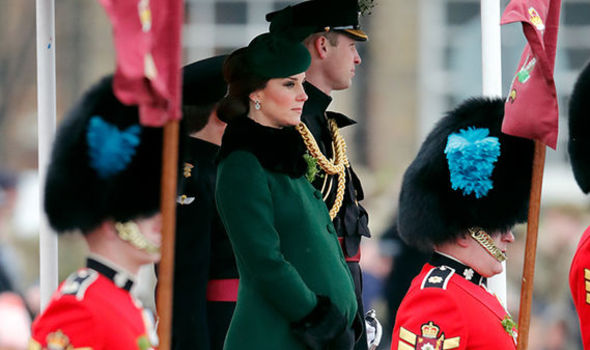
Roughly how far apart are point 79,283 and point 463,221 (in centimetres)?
156

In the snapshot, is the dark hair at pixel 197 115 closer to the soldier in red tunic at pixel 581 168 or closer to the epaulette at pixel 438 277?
the epaulette at pixel 438 277

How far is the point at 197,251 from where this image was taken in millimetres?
4285

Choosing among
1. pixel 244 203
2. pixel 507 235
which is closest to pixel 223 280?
pixel 244 203

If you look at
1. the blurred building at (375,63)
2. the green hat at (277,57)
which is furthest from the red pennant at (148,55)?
the blurred building at (375,63)

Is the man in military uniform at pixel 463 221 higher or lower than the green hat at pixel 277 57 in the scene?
lower

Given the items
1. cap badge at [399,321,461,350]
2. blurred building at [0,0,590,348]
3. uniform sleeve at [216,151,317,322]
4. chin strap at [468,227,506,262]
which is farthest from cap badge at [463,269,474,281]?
blurred building at [0,0,590,348]

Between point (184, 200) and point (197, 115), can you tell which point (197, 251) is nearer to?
point (184, 200)

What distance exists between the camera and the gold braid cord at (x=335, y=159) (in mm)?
4152

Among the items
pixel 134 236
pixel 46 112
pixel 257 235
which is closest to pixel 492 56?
pixel 257 235

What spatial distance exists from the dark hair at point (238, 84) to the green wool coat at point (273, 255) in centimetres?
25

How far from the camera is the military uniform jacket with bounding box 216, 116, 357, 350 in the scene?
11.9 ft

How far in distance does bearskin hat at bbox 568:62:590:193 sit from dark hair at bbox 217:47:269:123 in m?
1.16

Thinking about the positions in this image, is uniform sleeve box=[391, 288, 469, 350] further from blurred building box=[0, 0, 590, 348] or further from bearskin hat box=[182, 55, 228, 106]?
blurred building box=[0, 0, 590, 348]

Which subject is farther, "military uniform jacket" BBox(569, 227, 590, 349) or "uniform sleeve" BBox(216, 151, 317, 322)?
"military uniform jacket" BBox(569, 227, 590, 349)
